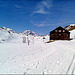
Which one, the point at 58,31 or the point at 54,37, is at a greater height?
the point at 58,31

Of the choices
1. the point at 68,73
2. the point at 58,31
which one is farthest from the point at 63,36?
the point at 68,73

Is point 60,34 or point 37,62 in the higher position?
point 60,34

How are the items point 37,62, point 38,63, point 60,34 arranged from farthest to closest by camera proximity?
1. point 60,34
2. point 37,62
3. point 38,63

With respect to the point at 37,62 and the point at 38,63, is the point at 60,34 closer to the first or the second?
the point at 37,62

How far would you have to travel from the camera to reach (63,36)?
4012 centimetres

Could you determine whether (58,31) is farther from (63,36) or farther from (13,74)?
(13,74)

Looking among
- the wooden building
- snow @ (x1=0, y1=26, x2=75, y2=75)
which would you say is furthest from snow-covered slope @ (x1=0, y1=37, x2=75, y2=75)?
the wooden building

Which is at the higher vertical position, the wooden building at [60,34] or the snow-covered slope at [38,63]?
the wooden building at [60,34]

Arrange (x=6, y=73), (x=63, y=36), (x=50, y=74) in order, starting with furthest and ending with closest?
(x=63, y=36)
(x=6, y=73)
(x=50, y=74)

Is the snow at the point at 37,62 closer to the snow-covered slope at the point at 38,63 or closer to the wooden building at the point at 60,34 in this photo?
the snow-covered slope at the point at 38,63

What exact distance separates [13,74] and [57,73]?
2894 mm

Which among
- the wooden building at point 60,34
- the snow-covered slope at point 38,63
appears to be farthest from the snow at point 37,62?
the wooden building at point 60,34

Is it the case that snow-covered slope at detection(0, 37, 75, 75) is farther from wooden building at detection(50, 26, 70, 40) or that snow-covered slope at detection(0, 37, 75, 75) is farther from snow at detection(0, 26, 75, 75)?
wooden building at detection(50, 26, 70, 40)

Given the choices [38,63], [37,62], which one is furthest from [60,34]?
[38,63]
